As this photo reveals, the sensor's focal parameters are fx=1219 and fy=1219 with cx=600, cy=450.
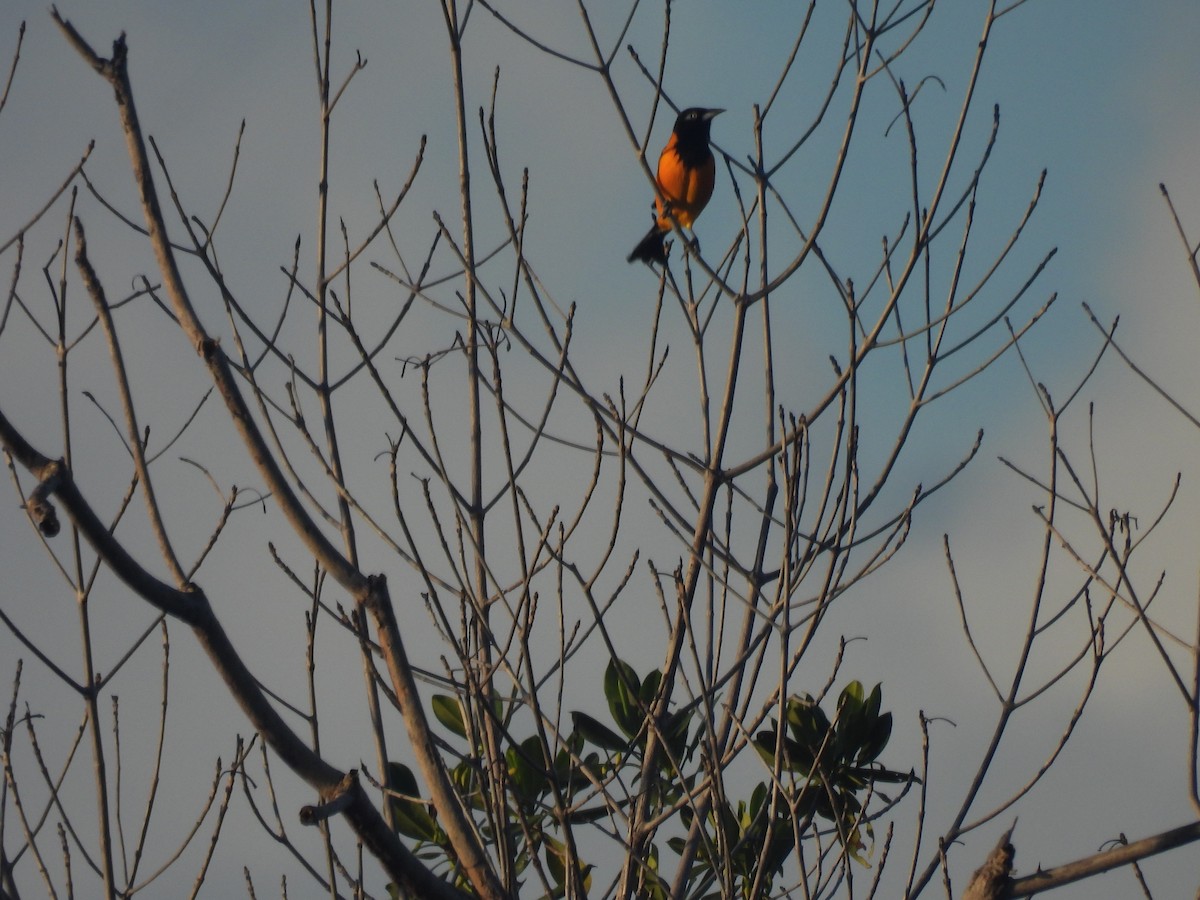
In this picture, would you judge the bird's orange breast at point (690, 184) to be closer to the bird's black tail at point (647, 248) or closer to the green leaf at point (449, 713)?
the bird's black tail at point (647, 248)

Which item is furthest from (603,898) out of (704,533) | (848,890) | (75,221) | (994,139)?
(994,139)

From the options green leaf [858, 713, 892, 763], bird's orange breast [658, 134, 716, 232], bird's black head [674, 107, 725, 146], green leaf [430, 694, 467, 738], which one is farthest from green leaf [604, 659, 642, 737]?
bird's black head [674, 107, 725, 146]

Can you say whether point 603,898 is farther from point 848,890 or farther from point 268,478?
point 268,478

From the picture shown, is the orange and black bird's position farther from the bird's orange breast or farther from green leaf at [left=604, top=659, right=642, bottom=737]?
green leaf at [left=604, top=659, right=642, bottom=737]

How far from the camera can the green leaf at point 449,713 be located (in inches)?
156

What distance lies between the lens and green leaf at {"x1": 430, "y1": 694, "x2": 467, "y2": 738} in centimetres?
397

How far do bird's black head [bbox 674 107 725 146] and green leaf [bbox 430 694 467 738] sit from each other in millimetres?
4185

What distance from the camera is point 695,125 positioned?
7.36 meters

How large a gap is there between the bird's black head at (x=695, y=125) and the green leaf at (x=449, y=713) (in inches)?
165

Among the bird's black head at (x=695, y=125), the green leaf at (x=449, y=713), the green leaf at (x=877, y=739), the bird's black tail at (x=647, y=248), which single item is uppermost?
the bird's black head at (x=695, y=125)

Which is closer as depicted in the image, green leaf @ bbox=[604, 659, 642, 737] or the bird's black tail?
green leaf @ bbox=[604, 659, 642, 737]

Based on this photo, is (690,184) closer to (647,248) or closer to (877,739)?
(647,248)

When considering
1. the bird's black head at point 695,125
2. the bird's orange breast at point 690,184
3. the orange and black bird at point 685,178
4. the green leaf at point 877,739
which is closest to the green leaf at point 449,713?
the green leaf at point 877,739

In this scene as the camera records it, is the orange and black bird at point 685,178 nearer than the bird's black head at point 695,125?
Yes
